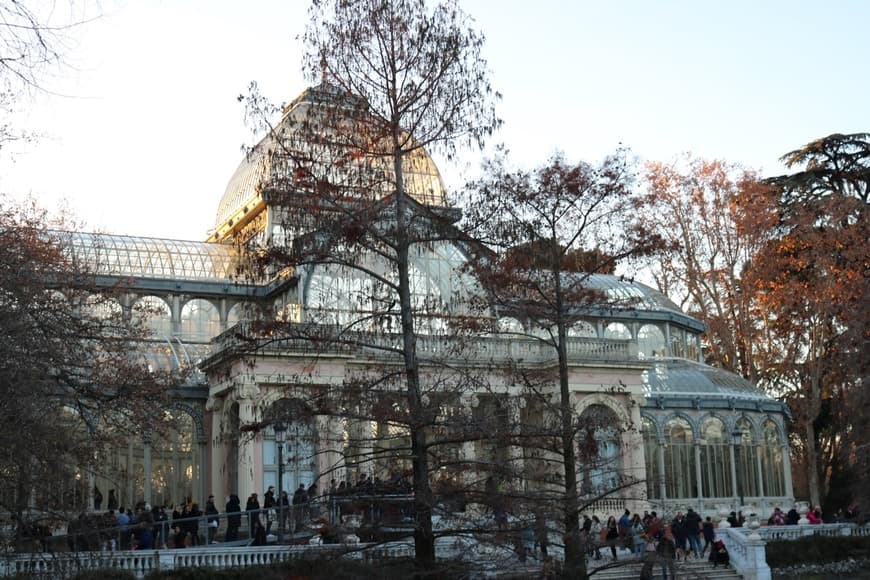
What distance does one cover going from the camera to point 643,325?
44531 mm

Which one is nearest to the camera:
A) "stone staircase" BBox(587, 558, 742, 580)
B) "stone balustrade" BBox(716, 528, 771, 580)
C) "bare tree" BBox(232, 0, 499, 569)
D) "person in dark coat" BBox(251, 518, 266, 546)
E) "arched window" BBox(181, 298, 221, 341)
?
"bare tree" BBox(232, 0, 499, 569)

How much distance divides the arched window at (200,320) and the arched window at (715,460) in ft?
56.7

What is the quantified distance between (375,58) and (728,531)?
17.7m

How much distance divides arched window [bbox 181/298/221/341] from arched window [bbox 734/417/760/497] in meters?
18.5

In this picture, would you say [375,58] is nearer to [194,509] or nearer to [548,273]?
[548,273]

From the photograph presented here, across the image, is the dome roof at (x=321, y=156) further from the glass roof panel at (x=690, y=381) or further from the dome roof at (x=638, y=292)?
the dome roof at (x=638, y=292)

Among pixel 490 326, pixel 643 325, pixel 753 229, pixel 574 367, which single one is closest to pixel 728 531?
pixel 574 367

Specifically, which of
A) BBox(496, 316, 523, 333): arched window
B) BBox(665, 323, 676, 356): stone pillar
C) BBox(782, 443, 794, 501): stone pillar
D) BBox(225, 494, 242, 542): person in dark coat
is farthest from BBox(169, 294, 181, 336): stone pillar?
BBox(782, 443, 794, 501): stone pillar

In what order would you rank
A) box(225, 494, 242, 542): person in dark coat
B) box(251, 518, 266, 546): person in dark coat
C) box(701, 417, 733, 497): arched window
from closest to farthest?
1. box(251, 518, 266, 546): person in dark coat
2. box(225, 494, 242, 542): person in dark coat
3. box(701, 417, 733, 497): arched window

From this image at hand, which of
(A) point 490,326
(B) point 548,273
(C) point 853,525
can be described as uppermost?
(B) point 548,273

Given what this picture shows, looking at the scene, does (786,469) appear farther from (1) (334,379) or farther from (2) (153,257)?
(2) (153,257)

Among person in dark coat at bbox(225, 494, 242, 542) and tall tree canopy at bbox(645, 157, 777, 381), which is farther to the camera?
tall tree canopy at bbox(645, 157, 777, 381)

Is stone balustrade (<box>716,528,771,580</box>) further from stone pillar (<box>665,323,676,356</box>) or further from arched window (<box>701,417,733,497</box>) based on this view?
stone pillar (<box>665,323,676,356</box>)

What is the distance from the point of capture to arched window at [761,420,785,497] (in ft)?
136
